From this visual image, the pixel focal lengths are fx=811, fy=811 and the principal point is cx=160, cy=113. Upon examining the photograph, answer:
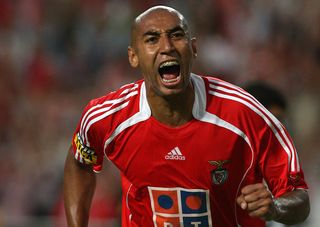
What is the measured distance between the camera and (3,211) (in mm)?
8211

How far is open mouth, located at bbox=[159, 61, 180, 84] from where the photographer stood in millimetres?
4234

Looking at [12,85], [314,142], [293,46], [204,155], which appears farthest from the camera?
[12,85]

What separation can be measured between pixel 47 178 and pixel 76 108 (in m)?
1.09

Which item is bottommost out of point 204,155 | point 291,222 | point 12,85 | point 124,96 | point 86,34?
point 291,222

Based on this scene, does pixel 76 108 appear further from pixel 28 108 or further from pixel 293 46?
pixel 293 46

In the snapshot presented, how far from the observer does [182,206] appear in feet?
14.2

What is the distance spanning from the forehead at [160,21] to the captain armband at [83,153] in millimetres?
769

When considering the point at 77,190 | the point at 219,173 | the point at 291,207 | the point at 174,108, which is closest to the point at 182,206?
the point at 219,173

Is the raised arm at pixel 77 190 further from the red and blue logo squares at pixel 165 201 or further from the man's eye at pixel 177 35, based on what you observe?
the man's eye at pixel 177 35

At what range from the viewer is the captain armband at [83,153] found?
4.68 meters

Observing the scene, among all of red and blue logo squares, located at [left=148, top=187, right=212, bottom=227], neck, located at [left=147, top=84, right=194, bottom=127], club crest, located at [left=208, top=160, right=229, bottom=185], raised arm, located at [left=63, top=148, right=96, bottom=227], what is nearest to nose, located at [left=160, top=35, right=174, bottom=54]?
neck, located at [left=147, top=84, right=194, bottom=127]

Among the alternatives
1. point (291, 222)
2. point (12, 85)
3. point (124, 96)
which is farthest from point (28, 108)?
point (291, 222)

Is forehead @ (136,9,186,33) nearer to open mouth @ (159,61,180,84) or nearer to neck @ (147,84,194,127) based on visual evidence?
open mouth @ (159,61,180,84)

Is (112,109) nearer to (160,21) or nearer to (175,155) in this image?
(175,155)
